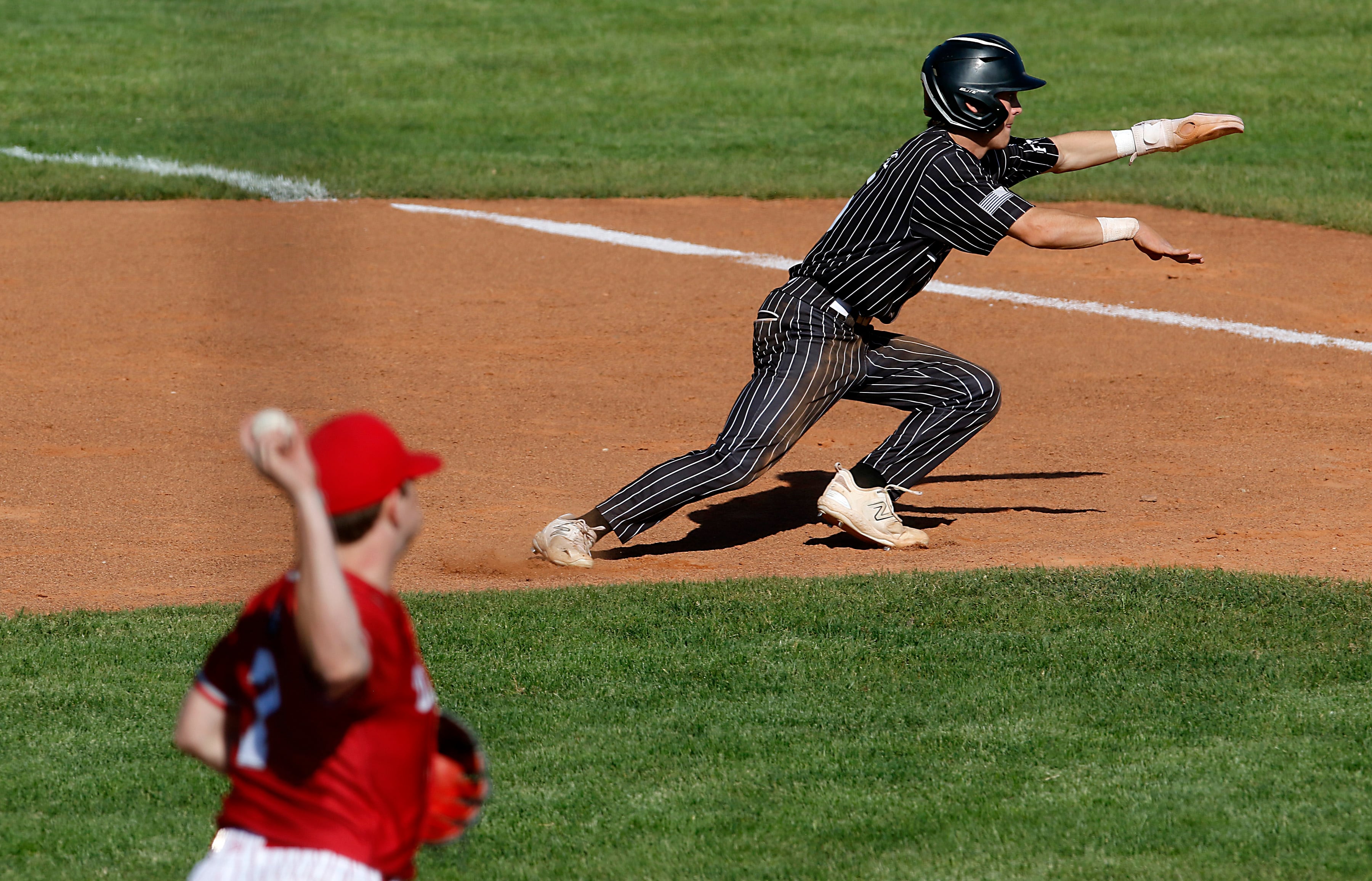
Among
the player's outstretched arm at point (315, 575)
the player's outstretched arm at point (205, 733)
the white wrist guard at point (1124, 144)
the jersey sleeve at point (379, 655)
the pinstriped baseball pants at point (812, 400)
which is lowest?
the pinstriped baseball pants at point (812, 400)

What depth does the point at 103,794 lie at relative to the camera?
4328mm

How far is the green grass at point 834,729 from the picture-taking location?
158 inches

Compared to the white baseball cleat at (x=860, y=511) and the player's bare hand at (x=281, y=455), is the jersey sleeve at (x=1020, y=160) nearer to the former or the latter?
the white baseball cleat at (x=860, y=511)

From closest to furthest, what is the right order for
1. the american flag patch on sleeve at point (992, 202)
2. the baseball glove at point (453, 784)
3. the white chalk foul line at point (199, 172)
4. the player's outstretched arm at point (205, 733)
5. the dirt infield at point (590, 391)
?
the player's outstretched arm at point (205, 733) → the baseball glove at point (453, 784) → the american flag patch on sleeve at point (992, 202) → the dirt infield at point (590, 391) → the white chalk foul line at point (199, 172)

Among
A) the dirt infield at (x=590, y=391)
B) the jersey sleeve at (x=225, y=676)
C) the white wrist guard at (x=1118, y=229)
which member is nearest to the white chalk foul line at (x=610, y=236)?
the dirt infield at (x=590, y=391)

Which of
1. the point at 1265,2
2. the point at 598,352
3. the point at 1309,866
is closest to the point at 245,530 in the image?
the point at 598,352

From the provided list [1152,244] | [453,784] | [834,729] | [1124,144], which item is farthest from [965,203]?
[453,784]

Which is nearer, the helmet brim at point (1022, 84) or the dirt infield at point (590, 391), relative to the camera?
the helmet brim at point (1022, 84)

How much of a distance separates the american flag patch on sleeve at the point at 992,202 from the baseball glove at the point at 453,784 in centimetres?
367

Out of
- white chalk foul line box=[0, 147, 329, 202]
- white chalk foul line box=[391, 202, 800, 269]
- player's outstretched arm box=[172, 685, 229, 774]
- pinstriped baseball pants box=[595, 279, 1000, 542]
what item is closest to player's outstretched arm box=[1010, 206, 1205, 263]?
pinstriped baseball pants box=[595, 279, 1000, 542]

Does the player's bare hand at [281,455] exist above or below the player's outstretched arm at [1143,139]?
below

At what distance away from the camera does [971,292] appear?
35.5 ft

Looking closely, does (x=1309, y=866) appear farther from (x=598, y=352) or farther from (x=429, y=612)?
(x=598, y=352)

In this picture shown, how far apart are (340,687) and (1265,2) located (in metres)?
21.8
